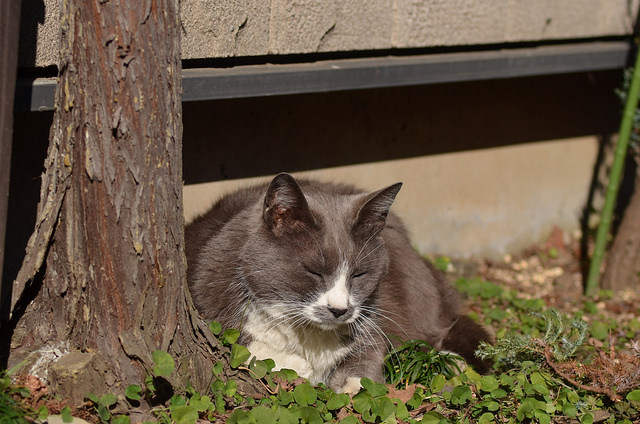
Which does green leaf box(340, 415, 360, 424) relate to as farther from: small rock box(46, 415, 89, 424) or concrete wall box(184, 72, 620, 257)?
concrete wall box(184, 72, 620, 257)

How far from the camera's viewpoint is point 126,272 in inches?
100

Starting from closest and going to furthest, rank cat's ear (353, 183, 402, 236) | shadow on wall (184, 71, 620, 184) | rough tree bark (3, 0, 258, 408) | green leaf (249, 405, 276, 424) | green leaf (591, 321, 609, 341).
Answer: rough tree bark (3, 0, 258, 408)
green leaf (249, 405, 276, 424)
cat's ear (353, 183, 402, 236)
shadow on wall (184, 71, 620, 184)
green leaf (591, 321, 609, 341)

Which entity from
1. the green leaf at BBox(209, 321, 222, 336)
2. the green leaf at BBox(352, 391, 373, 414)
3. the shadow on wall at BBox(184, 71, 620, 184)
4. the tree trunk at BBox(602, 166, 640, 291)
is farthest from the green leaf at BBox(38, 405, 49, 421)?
the tree trunk at BBox(602, 166, 640, 291)

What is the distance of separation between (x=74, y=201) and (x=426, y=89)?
3006 millimetres

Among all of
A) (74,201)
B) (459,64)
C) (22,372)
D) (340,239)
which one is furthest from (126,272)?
(459,64)

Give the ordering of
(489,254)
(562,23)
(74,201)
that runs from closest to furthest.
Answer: (74,201)
(562,23)
(489,254)

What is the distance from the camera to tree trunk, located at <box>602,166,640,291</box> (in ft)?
17.6

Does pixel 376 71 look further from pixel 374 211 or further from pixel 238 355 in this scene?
pixel 238 355

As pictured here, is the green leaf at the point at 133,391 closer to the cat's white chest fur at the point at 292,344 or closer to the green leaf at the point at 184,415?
the green leaf at the point at 184,415

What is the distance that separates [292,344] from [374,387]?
427 mm

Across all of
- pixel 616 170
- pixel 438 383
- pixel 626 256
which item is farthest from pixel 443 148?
pixel 438 383

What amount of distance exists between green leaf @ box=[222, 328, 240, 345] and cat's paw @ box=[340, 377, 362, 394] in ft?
1.91

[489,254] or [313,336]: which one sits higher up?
[313,336]

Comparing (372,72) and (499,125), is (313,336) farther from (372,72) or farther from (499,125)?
(499,125)
